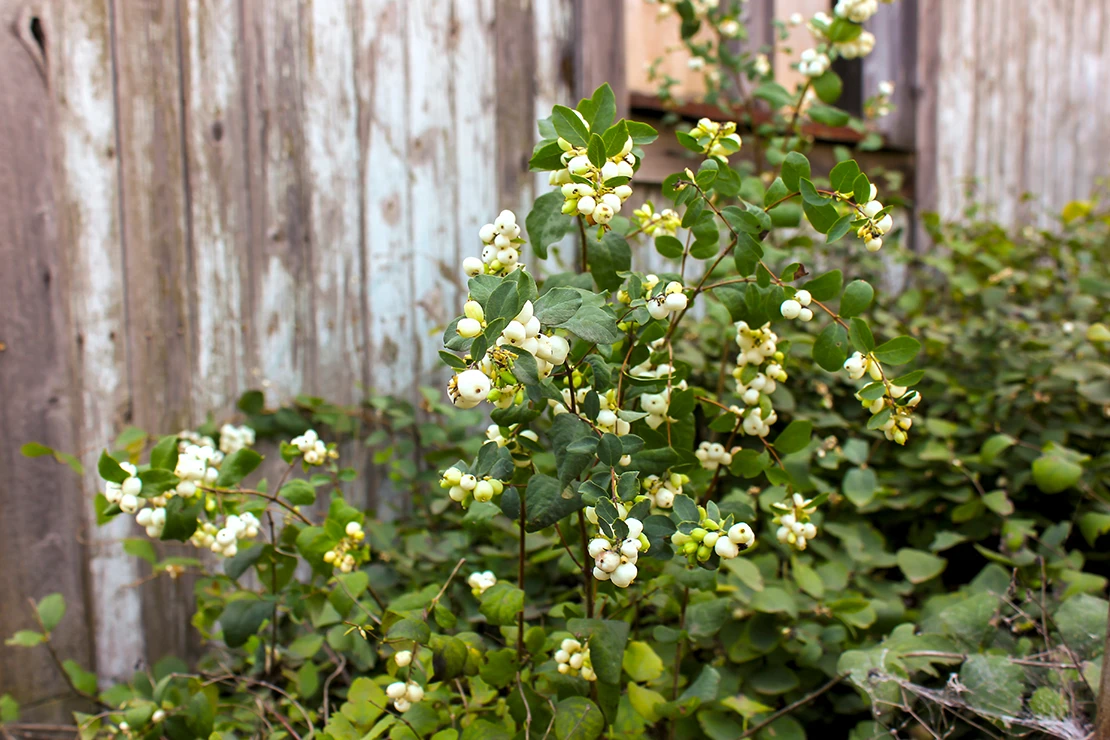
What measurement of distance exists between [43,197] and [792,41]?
9.44 ft

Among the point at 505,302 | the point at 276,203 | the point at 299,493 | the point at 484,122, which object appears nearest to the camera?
the point at 505,302

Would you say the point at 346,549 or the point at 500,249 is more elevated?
the point at 500,249

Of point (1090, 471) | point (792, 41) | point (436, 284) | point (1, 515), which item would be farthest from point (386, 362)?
point (792, 41)

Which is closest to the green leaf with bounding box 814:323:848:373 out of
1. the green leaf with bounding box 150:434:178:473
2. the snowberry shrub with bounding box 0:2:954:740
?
the snowberry shrub with bounding box 0:2:954:740

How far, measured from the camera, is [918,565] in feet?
5.10

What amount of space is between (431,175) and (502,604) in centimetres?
129

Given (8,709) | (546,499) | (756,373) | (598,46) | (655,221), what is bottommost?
(8,709)

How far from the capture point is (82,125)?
5.29 feet

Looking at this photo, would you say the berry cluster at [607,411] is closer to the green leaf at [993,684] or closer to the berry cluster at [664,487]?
the berry cluster at [664,487]

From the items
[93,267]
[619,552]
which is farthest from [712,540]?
[93,267]

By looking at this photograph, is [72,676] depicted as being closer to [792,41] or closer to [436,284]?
[436,284]

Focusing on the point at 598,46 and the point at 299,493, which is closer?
the point at 299,493

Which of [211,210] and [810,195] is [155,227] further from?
[810,195]

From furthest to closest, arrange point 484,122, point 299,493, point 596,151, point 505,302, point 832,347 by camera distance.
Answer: point 484,122, point 299,493, point 832,347, point 596,151, point 505,302
